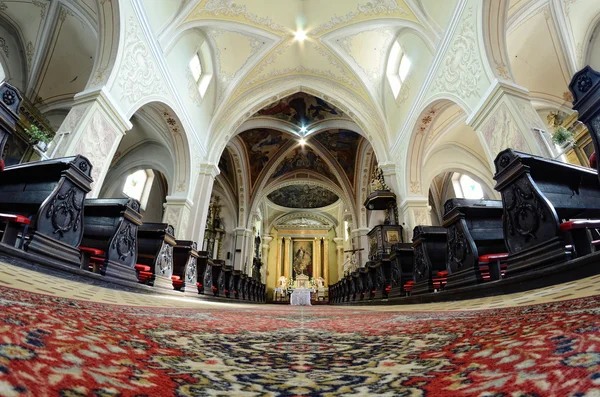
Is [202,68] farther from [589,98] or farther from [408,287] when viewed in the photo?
[589,98]

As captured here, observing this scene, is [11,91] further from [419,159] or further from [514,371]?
[419,159]

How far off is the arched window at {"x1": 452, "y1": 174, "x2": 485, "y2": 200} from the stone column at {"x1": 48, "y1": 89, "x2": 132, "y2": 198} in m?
12.4

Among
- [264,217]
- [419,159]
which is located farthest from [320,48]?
[264,217]

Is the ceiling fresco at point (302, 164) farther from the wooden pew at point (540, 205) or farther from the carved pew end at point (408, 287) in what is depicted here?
the wooden pew at point (540, 205)

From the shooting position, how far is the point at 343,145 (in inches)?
585

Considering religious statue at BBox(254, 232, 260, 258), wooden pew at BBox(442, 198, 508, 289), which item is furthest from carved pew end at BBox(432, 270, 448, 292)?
religious statue at BBox(254, 232, 260, 258)

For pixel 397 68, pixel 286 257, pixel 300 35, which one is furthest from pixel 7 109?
pixel 286 257

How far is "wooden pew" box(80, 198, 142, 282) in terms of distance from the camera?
337 cm

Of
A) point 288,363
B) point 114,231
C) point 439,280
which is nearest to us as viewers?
point 288,363

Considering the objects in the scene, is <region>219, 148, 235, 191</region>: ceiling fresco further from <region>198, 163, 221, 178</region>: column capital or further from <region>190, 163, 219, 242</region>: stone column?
<region>190, 163, 219, 242</region>: stone column

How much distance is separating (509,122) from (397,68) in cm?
534

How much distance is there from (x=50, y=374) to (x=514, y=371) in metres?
0.60

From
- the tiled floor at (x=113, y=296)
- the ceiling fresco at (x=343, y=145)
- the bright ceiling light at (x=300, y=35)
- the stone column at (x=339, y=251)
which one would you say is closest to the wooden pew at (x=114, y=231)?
the tiled floor at (x=113, y=296)

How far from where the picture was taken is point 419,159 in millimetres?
8602
